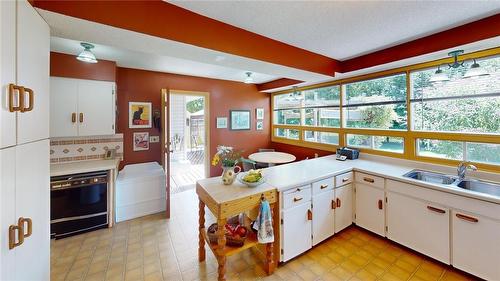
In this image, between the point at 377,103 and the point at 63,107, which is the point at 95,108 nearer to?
the point at 63,107

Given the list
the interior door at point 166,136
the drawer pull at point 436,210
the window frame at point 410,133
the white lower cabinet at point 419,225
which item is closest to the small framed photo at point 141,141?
the interior door at point 166,136

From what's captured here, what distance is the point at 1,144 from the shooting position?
95 cm

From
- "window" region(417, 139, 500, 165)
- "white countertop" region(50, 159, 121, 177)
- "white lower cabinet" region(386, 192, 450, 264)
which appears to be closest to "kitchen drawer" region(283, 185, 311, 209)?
"white lower cabinet" region(386, 192, 450, 264)

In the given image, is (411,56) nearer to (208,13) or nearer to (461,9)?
(461,9)

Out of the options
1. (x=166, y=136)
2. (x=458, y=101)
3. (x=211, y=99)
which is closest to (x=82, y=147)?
(x=166, y=136)

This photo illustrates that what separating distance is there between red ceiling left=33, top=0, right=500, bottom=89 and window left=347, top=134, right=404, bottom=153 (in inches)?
44.5

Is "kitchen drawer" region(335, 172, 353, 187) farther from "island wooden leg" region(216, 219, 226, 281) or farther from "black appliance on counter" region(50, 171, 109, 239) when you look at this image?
"black appliance on counter" region(50, 171, 109, 239)

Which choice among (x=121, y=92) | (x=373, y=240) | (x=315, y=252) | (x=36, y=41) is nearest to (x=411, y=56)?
(x=373, y=240)

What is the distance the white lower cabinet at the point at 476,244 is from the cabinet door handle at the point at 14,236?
326cm

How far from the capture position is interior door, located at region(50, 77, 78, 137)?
2658mm

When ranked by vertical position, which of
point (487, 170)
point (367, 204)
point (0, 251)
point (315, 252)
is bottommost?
point (315, 252)

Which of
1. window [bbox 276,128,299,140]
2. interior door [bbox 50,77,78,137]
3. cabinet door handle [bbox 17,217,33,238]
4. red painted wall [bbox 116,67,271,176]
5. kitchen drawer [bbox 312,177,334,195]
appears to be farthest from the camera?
window [bbox 276,128,299,140]

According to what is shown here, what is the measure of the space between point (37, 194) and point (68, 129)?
1863mm

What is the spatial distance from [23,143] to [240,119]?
3966 millimetres
